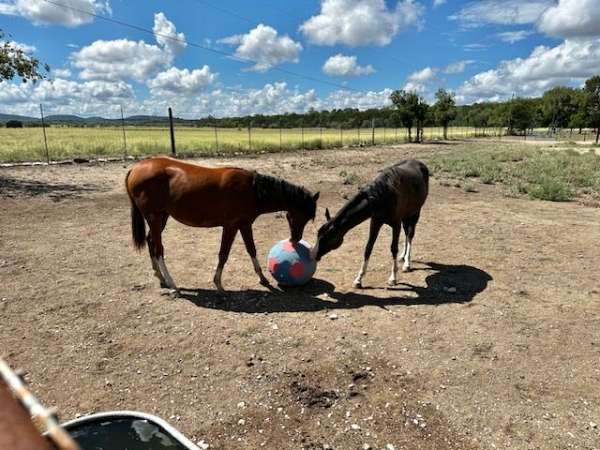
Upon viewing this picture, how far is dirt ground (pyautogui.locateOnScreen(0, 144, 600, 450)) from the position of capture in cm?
340

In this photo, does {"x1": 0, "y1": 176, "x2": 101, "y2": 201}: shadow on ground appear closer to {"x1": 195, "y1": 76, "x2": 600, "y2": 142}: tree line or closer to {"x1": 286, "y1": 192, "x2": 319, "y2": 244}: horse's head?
{"x1": 286, "y1": 192, "x2": 319, "y2": 244}: horse's head

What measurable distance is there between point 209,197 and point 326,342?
8.05 ft

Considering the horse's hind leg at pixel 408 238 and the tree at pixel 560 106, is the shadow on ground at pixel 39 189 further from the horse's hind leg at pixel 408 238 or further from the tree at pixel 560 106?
the tree at pixel 560 106

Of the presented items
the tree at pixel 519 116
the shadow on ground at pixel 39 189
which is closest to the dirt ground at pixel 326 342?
the shadow on ground at pixel 39 189

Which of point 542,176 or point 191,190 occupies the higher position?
point 191,190

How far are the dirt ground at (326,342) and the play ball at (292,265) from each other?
0.23m

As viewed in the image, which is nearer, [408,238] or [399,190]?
[399,190]

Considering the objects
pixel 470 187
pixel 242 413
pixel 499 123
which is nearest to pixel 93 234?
pixel 242 413

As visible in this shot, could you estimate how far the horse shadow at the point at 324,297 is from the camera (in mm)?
5418

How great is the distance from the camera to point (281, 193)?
5.68 m

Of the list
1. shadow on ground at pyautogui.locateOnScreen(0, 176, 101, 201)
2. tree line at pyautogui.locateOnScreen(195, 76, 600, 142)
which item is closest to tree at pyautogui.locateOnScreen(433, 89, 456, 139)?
tree line at pyautogui.locateOnScreen(195, 76, 600, 142)

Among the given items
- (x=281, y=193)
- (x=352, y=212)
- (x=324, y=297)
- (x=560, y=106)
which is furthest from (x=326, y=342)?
(x=560, y=106)

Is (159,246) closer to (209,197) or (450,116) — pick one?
(209,197)

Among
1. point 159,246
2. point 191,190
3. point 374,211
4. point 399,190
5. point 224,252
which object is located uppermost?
point 191,190
